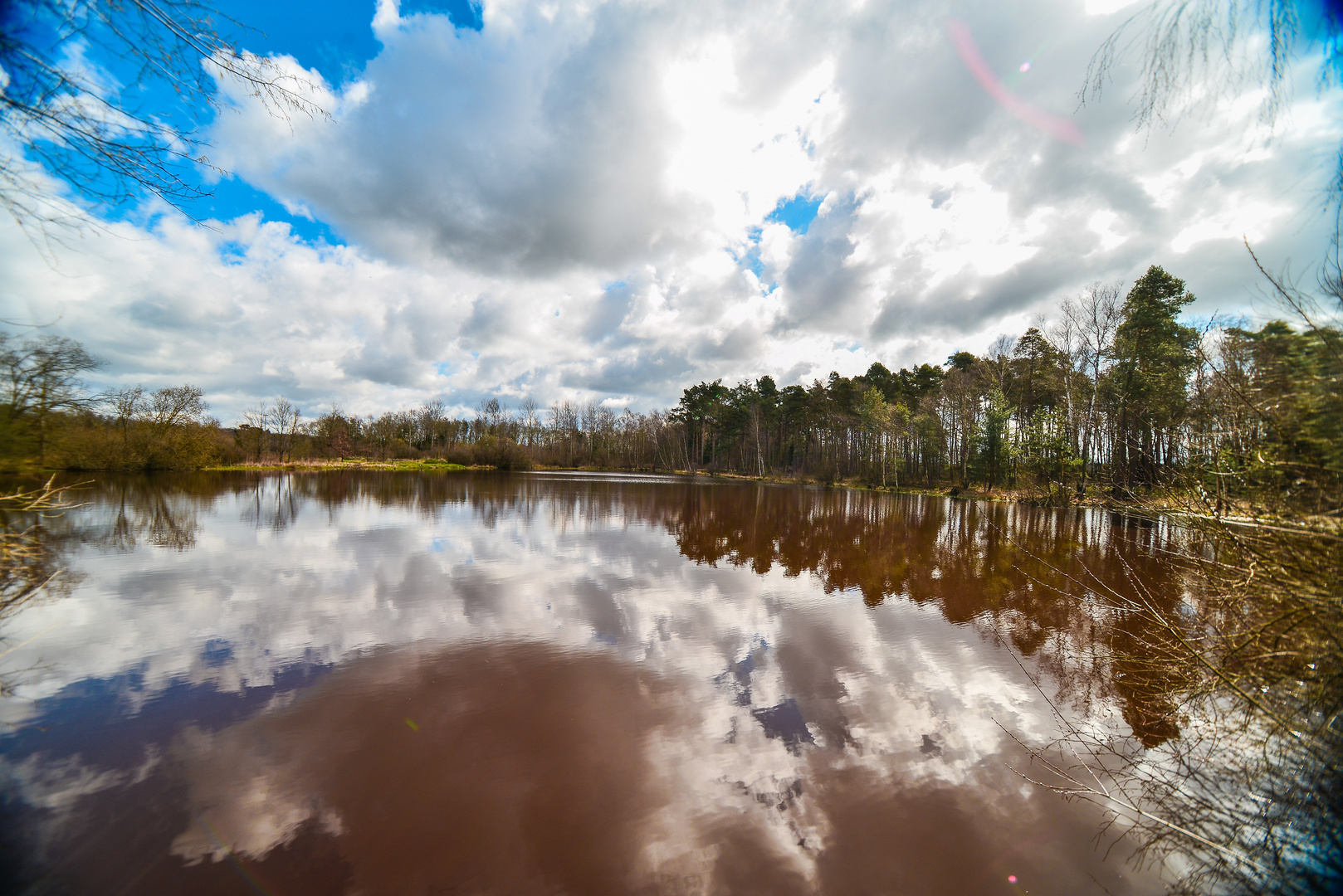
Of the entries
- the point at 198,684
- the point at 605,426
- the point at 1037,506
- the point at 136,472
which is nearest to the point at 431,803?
the point at 198,684

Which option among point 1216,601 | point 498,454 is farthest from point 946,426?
point 498,454

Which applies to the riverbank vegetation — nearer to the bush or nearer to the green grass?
the bush

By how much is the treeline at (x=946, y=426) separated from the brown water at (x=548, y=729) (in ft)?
6.31

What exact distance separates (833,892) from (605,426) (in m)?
79.9

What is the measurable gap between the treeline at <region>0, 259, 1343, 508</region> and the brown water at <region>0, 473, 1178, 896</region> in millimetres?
1924

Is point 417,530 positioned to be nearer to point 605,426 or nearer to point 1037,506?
point 1037,506

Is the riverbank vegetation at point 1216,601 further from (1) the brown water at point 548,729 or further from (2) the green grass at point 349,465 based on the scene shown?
(2) the green grass at point 349,465

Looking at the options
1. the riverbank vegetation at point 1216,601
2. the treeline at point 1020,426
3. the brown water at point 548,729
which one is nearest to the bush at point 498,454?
the treeline at point 1020,426

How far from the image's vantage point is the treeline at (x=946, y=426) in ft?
10.0

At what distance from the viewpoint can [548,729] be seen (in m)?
3.84

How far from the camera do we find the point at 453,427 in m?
75.2

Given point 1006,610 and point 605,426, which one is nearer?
point 1006,610

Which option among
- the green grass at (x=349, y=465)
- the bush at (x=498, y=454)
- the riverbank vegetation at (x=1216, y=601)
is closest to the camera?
the riverbank vegetation at (x=1216, y=601)

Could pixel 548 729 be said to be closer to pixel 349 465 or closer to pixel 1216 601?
pixel 1216 601
